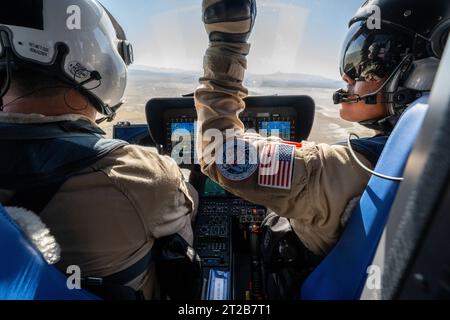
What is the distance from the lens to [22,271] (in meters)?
0.57

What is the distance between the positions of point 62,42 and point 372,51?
1027 millimetres

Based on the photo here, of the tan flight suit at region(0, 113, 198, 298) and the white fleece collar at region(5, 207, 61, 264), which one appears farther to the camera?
the tan flight suit at region(0, 113, 198, 298)

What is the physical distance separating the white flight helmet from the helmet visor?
0.90 meters

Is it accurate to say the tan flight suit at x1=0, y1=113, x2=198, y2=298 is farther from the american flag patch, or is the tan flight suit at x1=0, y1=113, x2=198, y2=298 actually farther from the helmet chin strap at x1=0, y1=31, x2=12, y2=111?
the american flag patch

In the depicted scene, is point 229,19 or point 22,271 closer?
point 22,271

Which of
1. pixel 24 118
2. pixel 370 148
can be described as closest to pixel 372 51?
pixel 370 148

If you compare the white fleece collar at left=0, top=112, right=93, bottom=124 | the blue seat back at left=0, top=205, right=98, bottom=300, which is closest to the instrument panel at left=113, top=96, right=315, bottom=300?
the blue seat back at left=0, top=205, right=98, bottom=300

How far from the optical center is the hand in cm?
78

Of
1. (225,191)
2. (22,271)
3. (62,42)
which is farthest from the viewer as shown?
(225,191)

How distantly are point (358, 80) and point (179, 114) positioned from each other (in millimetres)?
1134

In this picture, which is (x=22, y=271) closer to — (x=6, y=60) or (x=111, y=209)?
(x=111, y=209)

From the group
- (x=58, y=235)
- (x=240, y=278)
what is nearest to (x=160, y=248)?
(x=58, y=235)

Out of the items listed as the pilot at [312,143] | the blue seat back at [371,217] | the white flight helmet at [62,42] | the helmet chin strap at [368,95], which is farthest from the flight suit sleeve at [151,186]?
the helmet chin strap at [368,95]

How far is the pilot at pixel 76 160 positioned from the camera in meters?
0.68
